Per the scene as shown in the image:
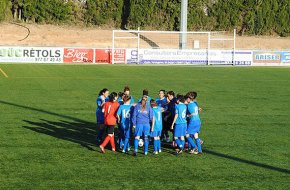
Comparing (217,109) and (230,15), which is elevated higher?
(230,15)

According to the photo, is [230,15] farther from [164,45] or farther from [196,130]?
[196,130]

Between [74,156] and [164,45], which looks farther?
[164,45]

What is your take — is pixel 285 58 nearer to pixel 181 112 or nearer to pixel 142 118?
pixel 181 112

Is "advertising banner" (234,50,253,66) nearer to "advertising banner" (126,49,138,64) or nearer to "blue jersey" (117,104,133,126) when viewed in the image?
"advertising banner" (126,49,138,64)

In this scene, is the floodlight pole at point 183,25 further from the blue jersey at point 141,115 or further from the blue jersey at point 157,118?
the blue jersey at point 141,115

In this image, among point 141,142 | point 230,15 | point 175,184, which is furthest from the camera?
point 230,15

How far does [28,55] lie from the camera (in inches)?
1802

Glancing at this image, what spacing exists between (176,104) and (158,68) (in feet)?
95.1

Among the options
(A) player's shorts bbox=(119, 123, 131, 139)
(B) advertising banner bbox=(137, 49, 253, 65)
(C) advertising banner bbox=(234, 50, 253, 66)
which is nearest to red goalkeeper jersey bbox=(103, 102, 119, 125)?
(A) player's shorts bbox=(119, 123, 131, 139)

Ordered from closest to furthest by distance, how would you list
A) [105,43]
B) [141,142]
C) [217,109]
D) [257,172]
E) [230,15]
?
[257,172], [141,142], [217,109], [105,43], [230,15]

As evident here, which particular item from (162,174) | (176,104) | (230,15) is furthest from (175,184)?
(230,15)

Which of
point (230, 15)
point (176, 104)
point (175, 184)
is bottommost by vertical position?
point (175, 184)

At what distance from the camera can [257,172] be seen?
45.9 ft

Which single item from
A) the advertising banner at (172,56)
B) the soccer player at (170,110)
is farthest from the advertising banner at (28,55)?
the soccer player at (170,110)
